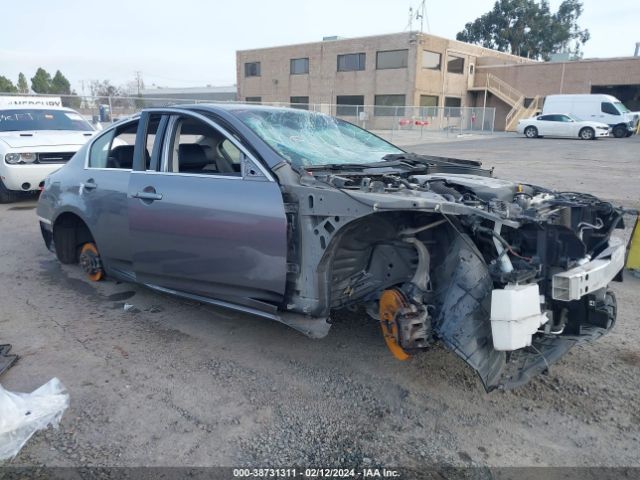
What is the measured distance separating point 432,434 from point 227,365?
149 cm

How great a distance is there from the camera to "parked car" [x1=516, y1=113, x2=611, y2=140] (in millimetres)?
27531

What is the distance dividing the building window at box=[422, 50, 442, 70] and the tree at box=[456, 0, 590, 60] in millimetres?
27572

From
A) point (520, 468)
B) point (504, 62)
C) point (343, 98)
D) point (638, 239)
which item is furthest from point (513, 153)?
point (504, 62)

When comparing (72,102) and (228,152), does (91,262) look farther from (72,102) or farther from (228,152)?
(72,102)

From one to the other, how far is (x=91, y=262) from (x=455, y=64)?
40.9 m

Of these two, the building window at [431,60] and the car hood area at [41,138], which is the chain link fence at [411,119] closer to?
the building window at [431,60]

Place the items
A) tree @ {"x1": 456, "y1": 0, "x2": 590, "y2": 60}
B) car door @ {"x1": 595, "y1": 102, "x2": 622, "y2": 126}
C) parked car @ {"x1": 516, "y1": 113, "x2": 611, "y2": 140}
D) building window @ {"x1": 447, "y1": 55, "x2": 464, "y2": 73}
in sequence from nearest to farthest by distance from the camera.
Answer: parked car @ {"x1": 516, "y1": 113, "x2": 611, "y2": 140}
car door @ {"x1": 595, "y1": 102, "x2": 622, "y2": 126}
building window @ {"x1": 447, "y1": 55, "x2": 464, "y2": 73}
tree @ {"x1": 456, "y1": 0, "x2": 590, "y2": 60}

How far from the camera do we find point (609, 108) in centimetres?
2948

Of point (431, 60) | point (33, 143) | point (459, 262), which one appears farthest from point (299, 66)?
point (459, 262)

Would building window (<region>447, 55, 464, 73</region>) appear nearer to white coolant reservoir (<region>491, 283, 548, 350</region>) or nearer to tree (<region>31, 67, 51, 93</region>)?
tree (<region>31, 67, 51, 93</region>)

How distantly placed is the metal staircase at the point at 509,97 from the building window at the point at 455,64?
6.72 ft

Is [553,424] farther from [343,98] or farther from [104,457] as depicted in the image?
Result: [343,98]

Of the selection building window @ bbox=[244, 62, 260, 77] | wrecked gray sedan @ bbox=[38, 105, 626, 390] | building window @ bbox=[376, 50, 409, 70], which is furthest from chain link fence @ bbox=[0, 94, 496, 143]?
wrecked gray sedan @ bbox=[38, 105, 626, 390]

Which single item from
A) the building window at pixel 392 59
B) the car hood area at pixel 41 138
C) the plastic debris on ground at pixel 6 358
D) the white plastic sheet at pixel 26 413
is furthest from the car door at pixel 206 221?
the building window at pixel 392 59
